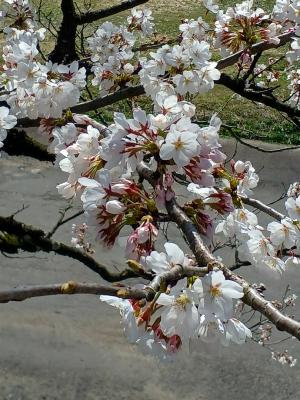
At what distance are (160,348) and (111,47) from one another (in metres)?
2.25

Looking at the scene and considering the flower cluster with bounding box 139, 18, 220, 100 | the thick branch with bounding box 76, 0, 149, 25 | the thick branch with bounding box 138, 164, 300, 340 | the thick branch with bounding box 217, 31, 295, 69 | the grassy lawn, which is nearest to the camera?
the thick branch with bounding box 138, 164, 300, 340

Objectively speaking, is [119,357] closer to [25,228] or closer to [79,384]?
[79,384]

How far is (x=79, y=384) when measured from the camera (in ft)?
11.2

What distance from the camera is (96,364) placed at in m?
3.58

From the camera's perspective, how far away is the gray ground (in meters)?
3.40

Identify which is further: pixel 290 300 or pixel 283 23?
pixel 290 300

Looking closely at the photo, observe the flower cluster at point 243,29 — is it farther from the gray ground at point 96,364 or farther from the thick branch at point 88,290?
the thick branch at point 88,290

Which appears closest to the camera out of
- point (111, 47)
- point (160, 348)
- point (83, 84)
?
point (160, 348)

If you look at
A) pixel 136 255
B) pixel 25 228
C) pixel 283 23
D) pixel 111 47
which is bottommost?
pixel 25 228

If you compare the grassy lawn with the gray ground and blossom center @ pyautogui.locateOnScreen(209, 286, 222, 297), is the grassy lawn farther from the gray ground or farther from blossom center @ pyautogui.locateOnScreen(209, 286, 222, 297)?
blossom center @ pyautogui.locateOnScreen(209, 286, 222, 297)

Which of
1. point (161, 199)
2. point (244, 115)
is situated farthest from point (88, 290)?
point (244, 115)

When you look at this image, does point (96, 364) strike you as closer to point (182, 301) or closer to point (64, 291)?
point (182, 301)

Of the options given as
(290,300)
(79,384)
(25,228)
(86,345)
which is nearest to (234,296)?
(25,228)

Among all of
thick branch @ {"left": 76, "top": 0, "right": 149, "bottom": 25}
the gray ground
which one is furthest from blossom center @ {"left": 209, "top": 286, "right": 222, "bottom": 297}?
thick branch @ {"left": 76, "top": 0, "right": 149, "bottom": 25}
